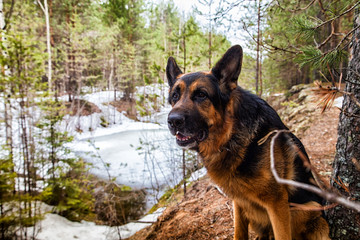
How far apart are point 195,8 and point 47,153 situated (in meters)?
7.78

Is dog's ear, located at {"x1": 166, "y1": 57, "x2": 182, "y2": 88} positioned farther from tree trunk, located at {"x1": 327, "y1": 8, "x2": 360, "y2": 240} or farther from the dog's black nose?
tree trunk, located at {"x1": 327, "y1": 8, "x2": 360, "y2": 240}

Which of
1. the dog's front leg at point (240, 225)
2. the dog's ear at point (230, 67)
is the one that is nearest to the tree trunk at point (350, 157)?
the dog's front leg at point (240, 225)

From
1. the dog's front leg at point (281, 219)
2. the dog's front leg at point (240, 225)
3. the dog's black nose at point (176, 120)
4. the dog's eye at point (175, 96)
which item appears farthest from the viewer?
the dog's eye at point (175, 96)

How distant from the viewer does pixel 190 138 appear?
2383 millimetres

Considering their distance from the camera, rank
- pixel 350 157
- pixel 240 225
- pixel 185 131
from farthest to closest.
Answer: pixel 240 225, pixel 185 131, pixel 350 157

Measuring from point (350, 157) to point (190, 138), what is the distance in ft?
5.44

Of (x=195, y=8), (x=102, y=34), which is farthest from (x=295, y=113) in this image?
(x=102, y=34)

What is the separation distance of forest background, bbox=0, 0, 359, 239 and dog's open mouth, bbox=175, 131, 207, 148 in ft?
4.26

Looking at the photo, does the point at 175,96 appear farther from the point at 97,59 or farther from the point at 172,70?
the point at 97,59

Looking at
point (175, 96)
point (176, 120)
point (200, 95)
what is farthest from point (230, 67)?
point (176, 120)

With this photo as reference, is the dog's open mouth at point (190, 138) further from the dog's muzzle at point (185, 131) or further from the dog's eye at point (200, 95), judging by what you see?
the dog's eye at point (200, 95)

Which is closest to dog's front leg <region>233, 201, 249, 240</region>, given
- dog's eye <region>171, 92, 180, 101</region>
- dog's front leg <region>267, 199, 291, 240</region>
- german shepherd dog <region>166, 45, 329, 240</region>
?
german shepherd dog <region>166, 45, 329, 240</region>

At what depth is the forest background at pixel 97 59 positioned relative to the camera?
9.07ft

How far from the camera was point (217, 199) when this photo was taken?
4.12 m
